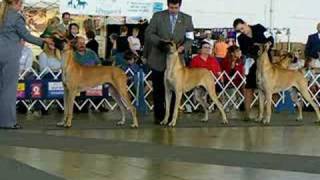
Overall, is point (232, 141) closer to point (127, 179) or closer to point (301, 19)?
point (127, 179)

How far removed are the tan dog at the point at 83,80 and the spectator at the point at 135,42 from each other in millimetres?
3592

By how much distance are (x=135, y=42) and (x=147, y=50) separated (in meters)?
3.80

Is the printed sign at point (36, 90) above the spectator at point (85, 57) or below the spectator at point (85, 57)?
below

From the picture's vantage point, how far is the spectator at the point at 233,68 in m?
14.7

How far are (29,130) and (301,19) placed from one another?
35.3ft

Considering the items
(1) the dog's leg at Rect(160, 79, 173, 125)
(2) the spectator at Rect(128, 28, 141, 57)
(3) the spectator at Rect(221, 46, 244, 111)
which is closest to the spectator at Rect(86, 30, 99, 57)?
(2) the spectator at Rect(128, 28, 141, 57)

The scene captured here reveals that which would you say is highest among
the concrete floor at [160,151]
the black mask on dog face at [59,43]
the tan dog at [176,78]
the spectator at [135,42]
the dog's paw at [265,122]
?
the black mask on dog face at [59,43]

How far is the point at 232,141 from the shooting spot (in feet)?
31.3

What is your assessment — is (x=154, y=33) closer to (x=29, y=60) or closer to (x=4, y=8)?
(x=4, y=8)

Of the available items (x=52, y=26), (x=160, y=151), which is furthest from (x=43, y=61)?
(x=160, y=151)

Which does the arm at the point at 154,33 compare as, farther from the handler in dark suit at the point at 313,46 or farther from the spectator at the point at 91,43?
the handler in dark suit at the point at 313,46

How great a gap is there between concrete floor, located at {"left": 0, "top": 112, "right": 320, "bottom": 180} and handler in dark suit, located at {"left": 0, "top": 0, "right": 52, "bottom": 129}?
38 cm

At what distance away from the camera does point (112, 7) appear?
15.8m

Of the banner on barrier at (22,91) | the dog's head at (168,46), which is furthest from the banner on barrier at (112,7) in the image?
the dog's head at (168,46)
